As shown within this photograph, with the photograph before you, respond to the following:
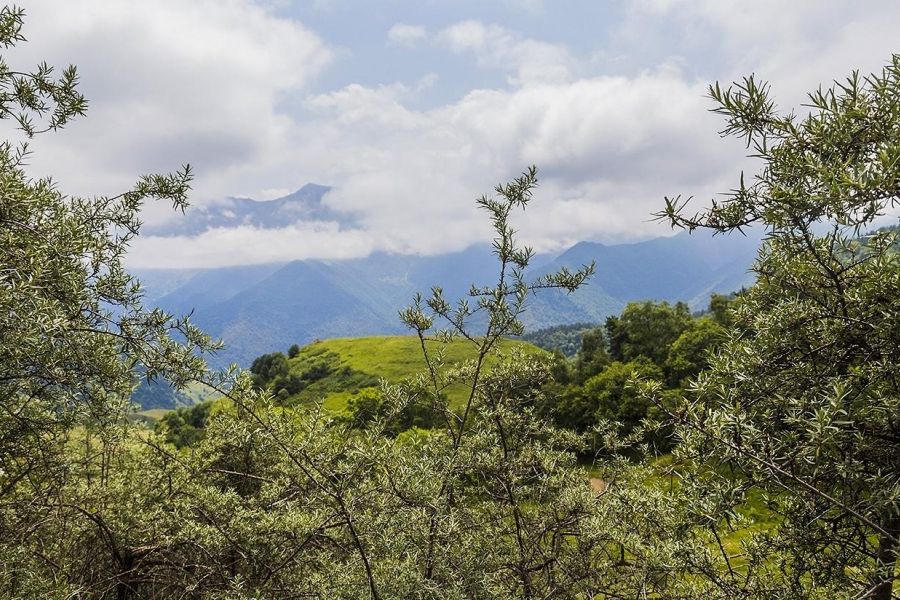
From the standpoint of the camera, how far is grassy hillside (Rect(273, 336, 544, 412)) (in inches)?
4574

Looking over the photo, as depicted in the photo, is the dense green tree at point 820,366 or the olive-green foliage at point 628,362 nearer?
the dense green tree at point 820,366

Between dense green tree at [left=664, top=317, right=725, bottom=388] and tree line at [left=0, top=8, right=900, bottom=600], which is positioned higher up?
tree line at [left=0, top=8, right=900, bottom=600]

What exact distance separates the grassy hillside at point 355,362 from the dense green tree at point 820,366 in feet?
307

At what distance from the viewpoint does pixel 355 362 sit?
133125mm

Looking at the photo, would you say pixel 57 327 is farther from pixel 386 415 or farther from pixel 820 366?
pixel 820 366

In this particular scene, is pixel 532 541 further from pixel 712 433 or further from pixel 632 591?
pixel 712 433

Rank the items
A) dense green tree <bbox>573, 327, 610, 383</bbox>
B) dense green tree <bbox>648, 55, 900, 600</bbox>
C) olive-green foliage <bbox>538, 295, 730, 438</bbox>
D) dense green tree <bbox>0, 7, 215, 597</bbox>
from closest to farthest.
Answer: dense green tree <bbox>648, 55, 900, 600</bbox> → dense green tree <bbox>0, 7, 215, 597</bbox> → olive-green foliage <bbox>538, 295, 730, 438</bbox> → dense green tree <bbox>573, 327, 610, 383</bbox>

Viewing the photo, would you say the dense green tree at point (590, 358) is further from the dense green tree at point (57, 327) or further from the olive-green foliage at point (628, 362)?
the dense green tree at point (57, 327)

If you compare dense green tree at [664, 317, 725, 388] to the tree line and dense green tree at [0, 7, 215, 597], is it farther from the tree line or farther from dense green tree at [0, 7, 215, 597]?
dense green tree at [0, 7, 215, 597]

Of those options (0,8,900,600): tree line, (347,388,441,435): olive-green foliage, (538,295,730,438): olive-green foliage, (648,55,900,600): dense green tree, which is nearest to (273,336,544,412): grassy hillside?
(538,295,730,438): olive-green foliage

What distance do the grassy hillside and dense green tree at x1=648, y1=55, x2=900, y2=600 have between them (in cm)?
9349

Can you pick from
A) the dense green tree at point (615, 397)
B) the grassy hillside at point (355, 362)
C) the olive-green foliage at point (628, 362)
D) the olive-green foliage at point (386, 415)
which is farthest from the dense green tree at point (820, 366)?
the grassy hillside at point (355, 362)

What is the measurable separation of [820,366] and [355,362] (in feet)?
438

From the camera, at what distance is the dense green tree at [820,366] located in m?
3.57
